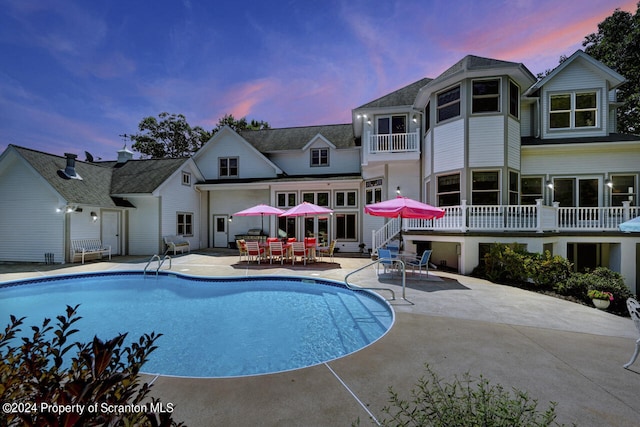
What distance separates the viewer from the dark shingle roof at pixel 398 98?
51.2 ft

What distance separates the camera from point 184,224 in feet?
62.1

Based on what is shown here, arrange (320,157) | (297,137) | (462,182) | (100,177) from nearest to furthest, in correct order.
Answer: (462,182) < (100,177) < (320,157) < (297,137)

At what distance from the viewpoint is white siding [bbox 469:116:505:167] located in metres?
11.8

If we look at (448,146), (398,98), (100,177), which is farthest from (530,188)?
(100,177)

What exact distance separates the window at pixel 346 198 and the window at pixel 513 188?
27.8 ft

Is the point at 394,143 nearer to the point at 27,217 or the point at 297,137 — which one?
the point at 297,137

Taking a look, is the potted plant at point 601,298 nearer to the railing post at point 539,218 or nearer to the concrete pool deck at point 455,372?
the concrete pool deck at point 455,372

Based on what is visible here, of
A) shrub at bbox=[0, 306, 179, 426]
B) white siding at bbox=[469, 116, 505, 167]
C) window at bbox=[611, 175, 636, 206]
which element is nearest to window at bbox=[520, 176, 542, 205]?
white siding at bbox=[469, 116, 505, 167]

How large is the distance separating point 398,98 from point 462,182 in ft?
Answer: 22.1

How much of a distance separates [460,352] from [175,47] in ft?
58.1

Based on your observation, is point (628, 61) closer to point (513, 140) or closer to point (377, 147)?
point (513, 140)

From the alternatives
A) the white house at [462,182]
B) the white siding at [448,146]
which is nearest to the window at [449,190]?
the white house at [462,182]

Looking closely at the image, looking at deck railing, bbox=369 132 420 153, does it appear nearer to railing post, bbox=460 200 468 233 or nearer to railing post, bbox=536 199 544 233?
railing post, bbox=460 200 468 233

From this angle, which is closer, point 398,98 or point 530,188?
point 530,188
